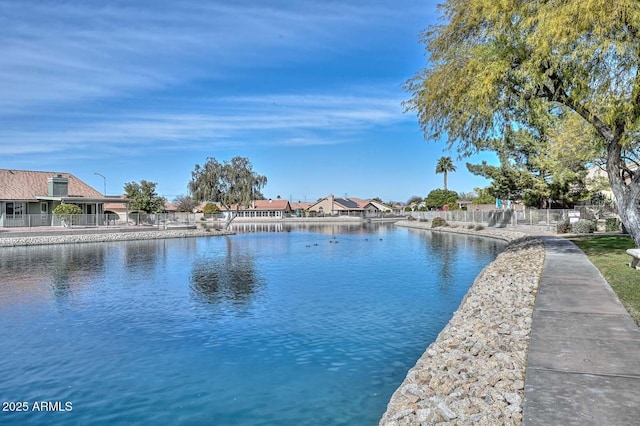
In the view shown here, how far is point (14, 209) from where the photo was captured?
1806 inches

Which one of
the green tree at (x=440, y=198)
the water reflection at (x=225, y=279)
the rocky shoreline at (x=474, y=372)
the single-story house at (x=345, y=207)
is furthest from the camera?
the single-story house at (x=345, y=207)

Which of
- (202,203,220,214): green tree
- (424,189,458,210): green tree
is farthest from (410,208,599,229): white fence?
(202,203,220,214): green tree

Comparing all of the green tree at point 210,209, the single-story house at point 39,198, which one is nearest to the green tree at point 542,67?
the single-story house at point 39,198

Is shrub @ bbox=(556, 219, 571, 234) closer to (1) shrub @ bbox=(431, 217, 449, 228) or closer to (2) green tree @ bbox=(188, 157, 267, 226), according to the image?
(1) shrub @ bbox=(431, 217, 449, 228)

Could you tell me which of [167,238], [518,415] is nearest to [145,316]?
[518,415]

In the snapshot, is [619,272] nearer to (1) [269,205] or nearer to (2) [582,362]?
(2) [582,362]

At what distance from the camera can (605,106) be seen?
14.0m

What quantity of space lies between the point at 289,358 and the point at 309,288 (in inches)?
317

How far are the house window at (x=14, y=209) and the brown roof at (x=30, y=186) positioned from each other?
921mm

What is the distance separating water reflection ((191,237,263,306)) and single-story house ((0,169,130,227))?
25.0 m

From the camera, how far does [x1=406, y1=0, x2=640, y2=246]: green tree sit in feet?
A: 42.0

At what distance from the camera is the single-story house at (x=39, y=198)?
1756 inches

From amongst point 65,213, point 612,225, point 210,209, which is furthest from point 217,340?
point 210,209

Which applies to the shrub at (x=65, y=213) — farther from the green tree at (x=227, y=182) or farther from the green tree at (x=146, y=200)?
Result: the green tree at (x=227, y=182)
